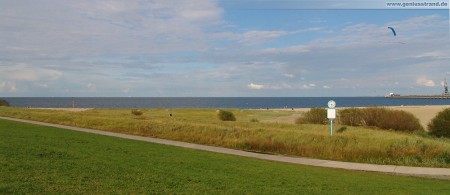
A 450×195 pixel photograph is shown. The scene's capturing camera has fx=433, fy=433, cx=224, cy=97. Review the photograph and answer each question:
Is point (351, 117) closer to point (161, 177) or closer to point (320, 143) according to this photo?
point (320, 143)

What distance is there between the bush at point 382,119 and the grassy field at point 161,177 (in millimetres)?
17357

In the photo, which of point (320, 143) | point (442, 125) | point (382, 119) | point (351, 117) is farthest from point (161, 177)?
point (351, 117)

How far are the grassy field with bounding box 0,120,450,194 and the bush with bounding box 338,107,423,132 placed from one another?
1736 cm

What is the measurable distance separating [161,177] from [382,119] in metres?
24.1

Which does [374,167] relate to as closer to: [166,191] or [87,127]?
[166,191]

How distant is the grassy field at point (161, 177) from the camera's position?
8.14 meters

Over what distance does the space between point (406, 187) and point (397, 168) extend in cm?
429

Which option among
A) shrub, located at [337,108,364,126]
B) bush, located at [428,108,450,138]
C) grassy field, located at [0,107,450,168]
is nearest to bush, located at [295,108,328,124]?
shrub, located at [337,108,364,126]

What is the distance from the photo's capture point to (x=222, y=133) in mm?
22891

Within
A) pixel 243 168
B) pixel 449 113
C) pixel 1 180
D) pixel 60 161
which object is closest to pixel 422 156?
pixel 243 168

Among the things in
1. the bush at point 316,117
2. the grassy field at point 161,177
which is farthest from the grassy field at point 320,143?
the bush at point 316,117

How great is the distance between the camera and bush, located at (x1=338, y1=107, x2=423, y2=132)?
2950 cm

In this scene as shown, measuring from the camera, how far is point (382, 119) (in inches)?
1191

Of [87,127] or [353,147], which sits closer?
[353,147]
